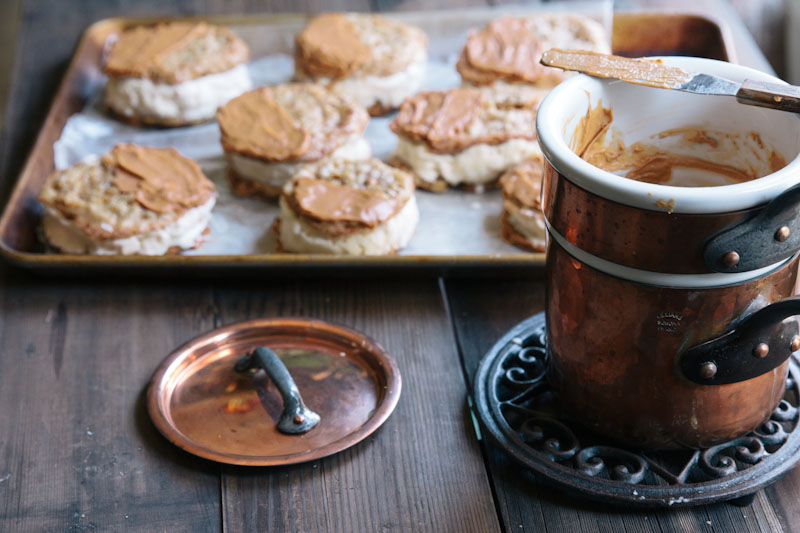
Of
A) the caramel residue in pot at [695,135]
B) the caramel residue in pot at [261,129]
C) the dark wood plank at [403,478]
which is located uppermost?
the caramel residue in pot at [695,135]

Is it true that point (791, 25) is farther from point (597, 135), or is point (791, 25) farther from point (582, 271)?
point (582, 271)

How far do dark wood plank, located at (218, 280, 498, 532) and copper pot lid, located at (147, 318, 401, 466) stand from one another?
2 centimetres

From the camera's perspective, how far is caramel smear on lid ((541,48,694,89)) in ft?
2.89

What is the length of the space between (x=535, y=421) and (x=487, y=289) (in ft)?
1.02

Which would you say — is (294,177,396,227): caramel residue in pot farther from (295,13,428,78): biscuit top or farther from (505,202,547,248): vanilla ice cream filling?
(295,13,428,78): biscuit top

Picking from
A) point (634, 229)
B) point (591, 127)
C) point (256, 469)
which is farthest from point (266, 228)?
point (634, 229)

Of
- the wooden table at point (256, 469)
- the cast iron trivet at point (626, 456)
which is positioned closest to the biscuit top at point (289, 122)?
the wooden table at point (256, 469)

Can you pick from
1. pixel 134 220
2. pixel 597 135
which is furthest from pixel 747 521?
pixel 134 220

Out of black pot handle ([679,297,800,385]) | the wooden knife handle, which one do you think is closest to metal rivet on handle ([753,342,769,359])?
black pot handle ([679,297,800,385])

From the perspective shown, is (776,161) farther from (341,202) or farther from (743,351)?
(341,202)

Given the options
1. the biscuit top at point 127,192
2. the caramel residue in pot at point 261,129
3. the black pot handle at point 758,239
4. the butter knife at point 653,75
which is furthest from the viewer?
the caramel residue in pot at point 261,129

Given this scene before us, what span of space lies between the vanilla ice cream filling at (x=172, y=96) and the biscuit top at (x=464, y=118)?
0.43m

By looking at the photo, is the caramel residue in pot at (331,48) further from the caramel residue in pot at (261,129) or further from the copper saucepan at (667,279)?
the copper saucepan at (667,279)

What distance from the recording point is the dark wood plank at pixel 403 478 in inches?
35.5
